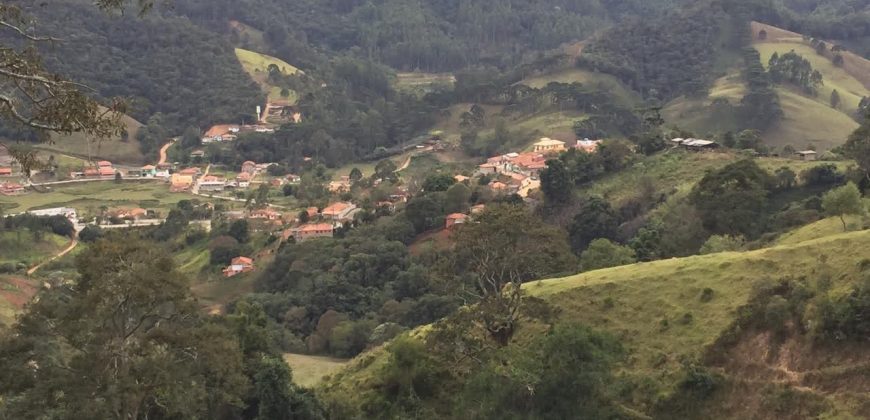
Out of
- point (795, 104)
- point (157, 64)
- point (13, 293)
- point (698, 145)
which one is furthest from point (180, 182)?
point (795, 104)

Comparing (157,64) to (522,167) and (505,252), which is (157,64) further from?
(505,252)

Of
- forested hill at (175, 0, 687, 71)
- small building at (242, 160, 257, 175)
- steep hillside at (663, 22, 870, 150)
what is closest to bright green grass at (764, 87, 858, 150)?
steep hillside at (663, 22, 870, 150)

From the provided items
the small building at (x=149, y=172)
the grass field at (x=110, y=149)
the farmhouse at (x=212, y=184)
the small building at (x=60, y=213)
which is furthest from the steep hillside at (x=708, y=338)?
the grass field at (x=110, y=149)

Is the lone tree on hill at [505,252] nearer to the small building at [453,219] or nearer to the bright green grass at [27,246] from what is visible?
the small building at [453,219]

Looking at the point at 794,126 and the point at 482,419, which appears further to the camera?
the point at 794,126

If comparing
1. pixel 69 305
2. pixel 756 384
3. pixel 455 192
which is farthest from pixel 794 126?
pixel 69 305

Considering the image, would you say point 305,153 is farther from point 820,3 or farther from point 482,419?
point 820,3
